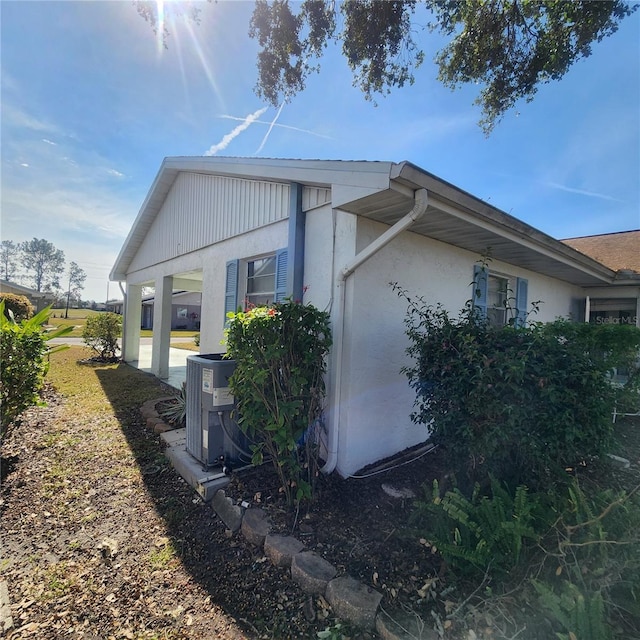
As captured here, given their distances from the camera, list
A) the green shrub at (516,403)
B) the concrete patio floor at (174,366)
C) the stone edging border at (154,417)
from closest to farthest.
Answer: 1. the green shrub at (516,403)
2. the stone edging border at (154,417)
3. the concrete patio floor at (174,366)

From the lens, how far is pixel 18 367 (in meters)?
3.53

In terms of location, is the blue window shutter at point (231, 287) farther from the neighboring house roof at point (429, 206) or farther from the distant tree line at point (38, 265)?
the distant tree line at point (38, 265)

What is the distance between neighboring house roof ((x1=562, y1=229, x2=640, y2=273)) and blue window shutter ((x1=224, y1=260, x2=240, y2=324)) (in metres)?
8.76

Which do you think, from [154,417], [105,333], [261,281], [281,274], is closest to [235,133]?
[261,281]

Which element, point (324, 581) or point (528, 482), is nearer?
point (324, 581)

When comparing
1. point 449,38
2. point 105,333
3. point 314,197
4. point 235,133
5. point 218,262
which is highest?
point 449,38

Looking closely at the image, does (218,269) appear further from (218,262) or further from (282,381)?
(282,381)

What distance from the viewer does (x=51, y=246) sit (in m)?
61.6

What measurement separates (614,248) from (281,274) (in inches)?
447

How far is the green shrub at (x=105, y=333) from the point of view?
11.5 m

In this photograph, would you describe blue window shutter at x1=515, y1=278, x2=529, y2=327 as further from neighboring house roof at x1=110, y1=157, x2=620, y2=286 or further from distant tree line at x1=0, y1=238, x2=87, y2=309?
distant tree line at x1=0, y1=238, x2=87, y2=309

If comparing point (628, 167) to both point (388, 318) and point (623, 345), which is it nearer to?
point (623, 345)

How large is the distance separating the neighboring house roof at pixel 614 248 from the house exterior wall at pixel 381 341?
6498mm

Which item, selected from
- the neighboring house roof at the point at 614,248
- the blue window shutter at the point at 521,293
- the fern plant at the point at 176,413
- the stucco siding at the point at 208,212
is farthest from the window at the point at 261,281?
the neighboring house roof at the point at 614,248
